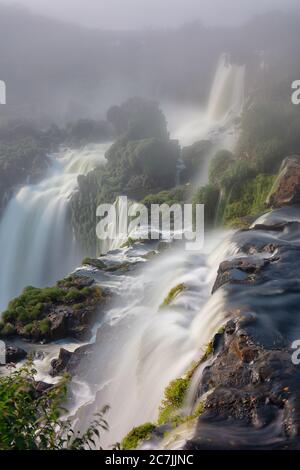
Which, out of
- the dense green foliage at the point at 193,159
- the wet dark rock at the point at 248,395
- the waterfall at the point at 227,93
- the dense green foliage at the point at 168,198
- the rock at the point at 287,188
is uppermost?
the waterfall at the point at 227,93

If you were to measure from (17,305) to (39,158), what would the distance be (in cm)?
4195

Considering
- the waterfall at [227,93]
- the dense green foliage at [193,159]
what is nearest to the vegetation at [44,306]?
the dense green foliage at [193,159]

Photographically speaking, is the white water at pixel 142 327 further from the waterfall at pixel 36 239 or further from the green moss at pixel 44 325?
the green moss at pixel 44 325

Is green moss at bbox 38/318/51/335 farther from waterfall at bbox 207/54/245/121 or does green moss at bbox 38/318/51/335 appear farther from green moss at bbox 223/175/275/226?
waterfall at bbox 207/54/245/121

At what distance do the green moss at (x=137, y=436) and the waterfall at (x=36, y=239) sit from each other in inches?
1168

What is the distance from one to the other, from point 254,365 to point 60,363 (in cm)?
910

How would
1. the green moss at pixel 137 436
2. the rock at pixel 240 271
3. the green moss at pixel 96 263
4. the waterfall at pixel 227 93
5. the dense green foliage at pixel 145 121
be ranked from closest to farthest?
the green moss at pixel 137 436, the rock at pixel 240 271, the green moss at pixel 96 263, the dense green foliage at pixel 145 121, the waterfall at pixel 227 93

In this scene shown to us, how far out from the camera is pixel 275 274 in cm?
1594

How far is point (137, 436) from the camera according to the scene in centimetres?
945

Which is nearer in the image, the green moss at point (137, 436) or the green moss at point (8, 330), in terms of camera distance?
the green moss at point (137, 436)

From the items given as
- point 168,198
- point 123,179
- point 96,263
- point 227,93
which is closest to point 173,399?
point 96,263

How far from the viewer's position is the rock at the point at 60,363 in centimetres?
1686

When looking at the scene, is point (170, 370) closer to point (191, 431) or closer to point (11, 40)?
point (191, 431)
